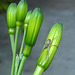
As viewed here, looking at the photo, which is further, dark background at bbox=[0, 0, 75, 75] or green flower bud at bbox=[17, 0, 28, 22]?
dark background at bbox=[0, 0, 75, 75]

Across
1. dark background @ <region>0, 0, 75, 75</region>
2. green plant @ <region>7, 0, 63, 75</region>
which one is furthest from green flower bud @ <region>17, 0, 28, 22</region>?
dark background @ <region>0, 0, 75, 75</region>

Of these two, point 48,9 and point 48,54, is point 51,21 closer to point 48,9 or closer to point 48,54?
point 48,9

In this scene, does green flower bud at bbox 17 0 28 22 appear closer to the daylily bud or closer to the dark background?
the daylily bud

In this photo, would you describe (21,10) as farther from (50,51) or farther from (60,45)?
(60,45)

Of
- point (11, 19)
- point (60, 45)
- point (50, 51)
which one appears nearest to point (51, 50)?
point (50, 51)

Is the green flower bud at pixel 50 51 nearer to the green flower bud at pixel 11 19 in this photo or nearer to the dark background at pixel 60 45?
the green flower bud at pixel 11 19

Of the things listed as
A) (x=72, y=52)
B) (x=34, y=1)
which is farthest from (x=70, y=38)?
(x=34, y=1)

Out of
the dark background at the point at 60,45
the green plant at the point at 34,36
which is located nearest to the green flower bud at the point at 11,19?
the green plant at the point at 34,36

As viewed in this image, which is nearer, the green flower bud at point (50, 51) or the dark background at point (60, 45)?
the green flower bud at point (50, 51)

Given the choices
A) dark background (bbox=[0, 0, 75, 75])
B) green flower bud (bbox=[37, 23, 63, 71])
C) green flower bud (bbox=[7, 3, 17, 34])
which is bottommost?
green flower bud (bbox=[37, 23, 63, 71])

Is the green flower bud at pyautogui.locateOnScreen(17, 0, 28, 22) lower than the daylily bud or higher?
higher
